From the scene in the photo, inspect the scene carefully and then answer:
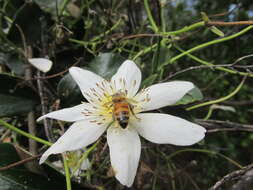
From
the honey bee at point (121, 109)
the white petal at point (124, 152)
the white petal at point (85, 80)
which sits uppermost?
the white petal at point (85, 80)

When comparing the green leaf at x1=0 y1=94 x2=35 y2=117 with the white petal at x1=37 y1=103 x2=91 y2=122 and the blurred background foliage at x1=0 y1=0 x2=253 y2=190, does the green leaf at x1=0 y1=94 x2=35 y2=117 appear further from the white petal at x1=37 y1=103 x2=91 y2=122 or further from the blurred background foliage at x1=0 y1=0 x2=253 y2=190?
the white petal at x1=37 y1=103 x2=91 y2=122

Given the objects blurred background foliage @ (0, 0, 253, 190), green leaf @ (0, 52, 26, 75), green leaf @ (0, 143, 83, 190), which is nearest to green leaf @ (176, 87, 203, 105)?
blurred background foliage @ (0, 0, 253, 190)

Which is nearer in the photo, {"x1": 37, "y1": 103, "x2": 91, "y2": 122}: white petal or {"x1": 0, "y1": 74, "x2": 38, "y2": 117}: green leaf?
{"x1": 37, "y1": 103, "x2": 91, "y2": 122}: white petal

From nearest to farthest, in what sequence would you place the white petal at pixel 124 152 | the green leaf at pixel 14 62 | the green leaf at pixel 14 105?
the white petal at pixel 124 152
the green leaf at pixel 14 105
the green leaf at pixel 14 62

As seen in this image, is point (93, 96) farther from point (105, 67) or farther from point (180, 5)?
point (180, 5)

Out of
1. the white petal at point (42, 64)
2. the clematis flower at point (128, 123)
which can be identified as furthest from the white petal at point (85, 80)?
the white petal at point (42, 64)

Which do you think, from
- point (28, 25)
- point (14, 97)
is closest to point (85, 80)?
point (14, 97)

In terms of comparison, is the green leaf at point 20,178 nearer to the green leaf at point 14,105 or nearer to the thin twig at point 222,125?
the green leaf at point 14,105

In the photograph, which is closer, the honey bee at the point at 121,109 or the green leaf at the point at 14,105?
the honey bee at the point at 121,109
